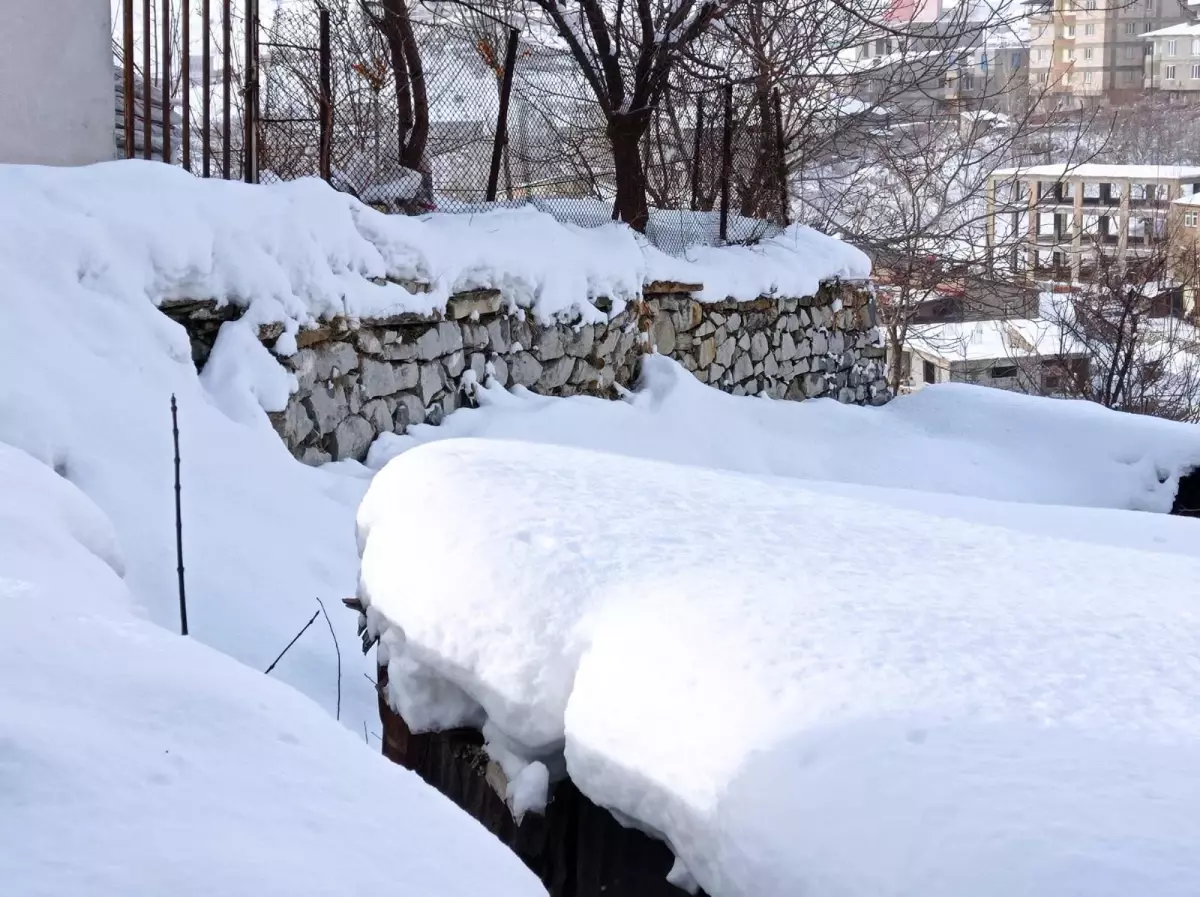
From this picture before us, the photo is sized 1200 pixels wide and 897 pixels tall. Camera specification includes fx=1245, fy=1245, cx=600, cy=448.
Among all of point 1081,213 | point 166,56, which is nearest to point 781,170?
point 166,56

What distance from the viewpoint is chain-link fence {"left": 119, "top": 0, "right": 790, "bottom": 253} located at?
7.28 meters

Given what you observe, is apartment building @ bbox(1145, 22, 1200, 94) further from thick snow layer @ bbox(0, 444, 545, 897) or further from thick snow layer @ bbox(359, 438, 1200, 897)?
thick snow layer @ bbox(0, 444, 545, 897)

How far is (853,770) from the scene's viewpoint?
A: 1.71 m

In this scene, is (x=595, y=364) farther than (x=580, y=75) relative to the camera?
No

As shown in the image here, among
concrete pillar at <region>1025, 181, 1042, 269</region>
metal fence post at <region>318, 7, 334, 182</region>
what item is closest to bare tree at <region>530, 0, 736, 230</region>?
metal fence post at <region>318, 7, 334, 182</region>

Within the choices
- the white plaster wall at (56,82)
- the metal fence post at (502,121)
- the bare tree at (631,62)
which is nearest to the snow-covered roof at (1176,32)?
the bare tree at (631,62)

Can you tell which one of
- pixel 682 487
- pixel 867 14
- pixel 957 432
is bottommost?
pixel 957 432

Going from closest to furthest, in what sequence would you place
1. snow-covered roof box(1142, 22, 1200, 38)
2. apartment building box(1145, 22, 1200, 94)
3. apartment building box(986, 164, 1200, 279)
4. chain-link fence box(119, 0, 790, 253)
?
1. chain-link fence box(119, 0, 790, 253)
2. apartment building box(986, 164, 1200, 279)
3. snow-covered roof box(1142, 22, 1200, 38)
4. apartment building box(1145, 22, 1200, 94)

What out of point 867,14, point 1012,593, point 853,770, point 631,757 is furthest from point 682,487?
point 867,14

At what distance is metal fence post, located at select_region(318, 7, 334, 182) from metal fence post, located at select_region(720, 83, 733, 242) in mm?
3923

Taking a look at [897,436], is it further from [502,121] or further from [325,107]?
[325,107]

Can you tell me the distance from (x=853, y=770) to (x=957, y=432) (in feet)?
32.0

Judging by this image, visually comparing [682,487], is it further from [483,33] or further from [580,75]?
[483,33]

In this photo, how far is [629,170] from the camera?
9477 millimetres
